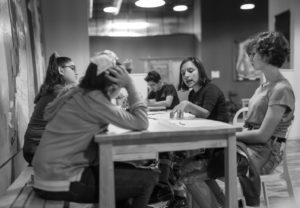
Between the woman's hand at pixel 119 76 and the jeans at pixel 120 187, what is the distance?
424mm

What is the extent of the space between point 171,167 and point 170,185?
0.14 m

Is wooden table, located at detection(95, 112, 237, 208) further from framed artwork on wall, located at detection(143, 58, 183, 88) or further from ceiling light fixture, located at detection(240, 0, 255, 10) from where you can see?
framed artwork on wall, located at detection(143, 58, 183, 88)

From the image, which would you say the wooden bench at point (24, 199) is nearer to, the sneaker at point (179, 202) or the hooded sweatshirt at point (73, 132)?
the hooded sweatshirt at point (73, 132)

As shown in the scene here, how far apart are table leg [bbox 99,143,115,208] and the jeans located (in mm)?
52

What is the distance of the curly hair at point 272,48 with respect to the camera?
209 centimetres

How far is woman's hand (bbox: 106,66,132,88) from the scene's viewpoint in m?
1.63

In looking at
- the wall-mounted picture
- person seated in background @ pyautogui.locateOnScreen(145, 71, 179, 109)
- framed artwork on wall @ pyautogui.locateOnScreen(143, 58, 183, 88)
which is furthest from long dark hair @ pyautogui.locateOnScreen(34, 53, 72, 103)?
framed artwork on wall @ pyautogui.locateOnScreen(143, 58, 183, 88)

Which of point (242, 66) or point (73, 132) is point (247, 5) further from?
point (73, 132)

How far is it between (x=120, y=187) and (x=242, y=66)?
810 cm

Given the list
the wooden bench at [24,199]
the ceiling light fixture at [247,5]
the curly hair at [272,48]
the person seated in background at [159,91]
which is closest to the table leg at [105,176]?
the wooden bench at [24,199]

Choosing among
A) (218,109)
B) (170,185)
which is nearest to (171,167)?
(170,185)

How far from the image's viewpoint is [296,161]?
166 inches

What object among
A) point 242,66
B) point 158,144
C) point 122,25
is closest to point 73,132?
point 158,144

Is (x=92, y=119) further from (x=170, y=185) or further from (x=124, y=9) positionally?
(x=124, y=9)
